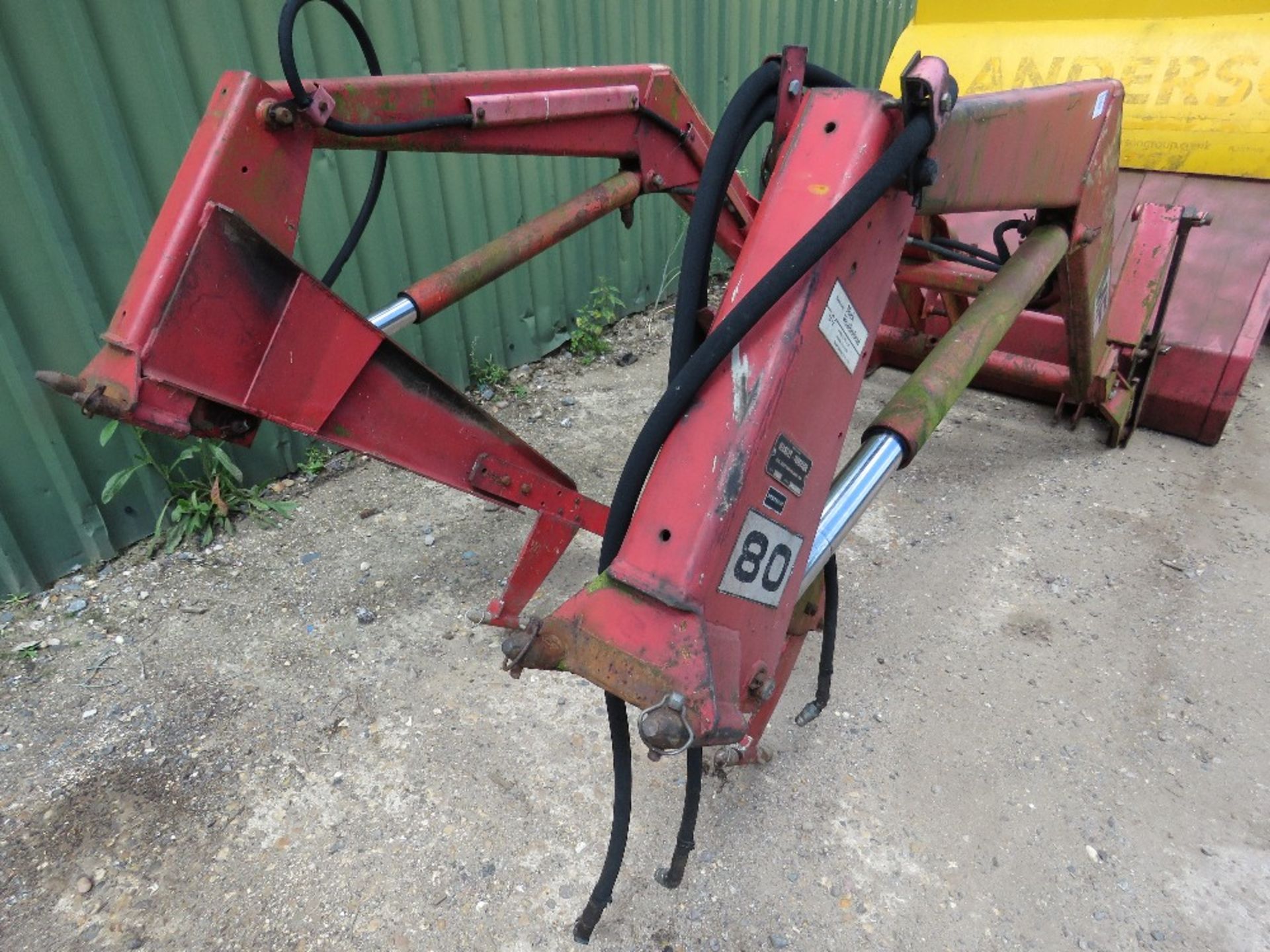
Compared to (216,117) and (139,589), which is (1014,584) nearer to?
(216,117)

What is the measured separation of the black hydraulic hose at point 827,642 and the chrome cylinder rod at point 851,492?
17 centimetres

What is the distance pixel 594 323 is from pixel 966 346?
3.00m

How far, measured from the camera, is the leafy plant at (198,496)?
271cm

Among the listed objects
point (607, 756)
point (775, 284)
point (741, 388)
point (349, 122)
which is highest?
point (349, 122)

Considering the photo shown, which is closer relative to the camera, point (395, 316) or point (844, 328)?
point (844, 328)

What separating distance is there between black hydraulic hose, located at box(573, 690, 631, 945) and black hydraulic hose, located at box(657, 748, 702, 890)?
0.09 meters

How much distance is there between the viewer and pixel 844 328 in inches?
42.7

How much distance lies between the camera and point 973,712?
6.70 feet

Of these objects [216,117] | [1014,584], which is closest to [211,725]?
[216,117]

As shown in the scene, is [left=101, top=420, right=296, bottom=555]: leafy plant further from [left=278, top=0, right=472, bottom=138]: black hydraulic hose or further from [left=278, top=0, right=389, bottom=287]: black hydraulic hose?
[left=278, top=0, right=472, bottom=138]: black hydraulic hose

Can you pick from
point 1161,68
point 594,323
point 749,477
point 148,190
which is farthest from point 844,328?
point 1161,68

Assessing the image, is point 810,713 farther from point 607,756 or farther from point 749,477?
point 749,477

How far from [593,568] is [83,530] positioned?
1.73 m

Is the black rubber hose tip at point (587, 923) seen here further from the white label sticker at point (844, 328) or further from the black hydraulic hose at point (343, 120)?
the black hydraulic hose at point (343, 120)
